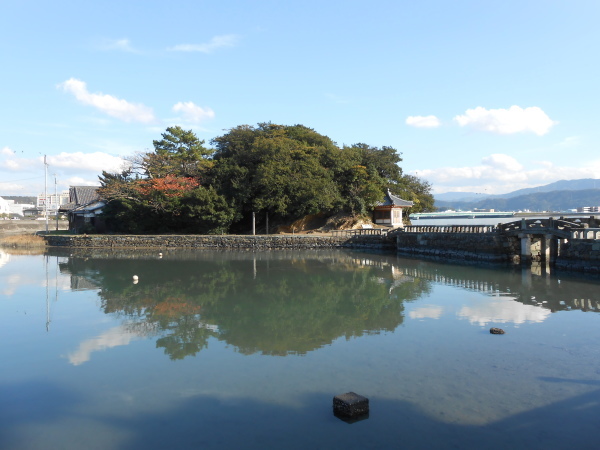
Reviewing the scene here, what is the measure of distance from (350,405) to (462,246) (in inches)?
874

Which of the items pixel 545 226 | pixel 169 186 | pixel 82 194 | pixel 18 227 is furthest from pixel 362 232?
pixel 18 227

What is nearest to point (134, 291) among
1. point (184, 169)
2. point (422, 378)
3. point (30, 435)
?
point (30, 435)

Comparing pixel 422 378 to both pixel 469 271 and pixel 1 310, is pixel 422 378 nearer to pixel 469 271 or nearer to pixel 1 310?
pixel 1 310

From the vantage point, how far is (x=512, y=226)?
23.0 m

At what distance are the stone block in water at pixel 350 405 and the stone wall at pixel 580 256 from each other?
16783 millimetres

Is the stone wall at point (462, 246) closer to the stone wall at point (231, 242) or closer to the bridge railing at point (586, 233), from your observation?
the stone wall at point (231, 242)

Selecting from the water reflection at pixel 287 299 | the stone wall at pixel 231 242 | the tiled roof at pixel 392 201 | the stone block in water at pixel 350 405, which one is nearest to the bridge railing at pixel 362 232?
the stone wall at pixel 231 242

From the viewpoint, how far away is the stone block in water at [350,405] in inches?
224

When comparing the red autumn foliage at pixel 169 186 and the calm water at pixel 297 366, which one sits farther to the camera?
the red autumn foliage at pixel 169 186

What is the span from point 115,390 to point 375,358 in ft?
Answer: 14.9

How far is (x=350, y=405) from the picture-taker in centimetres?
566

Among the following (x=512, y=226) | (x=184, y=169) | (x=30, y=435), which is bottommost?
(x=30, y=435)

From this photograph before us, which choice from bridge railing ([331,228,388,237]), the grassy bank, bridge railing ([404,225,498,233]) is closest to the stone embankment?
the grassy bank

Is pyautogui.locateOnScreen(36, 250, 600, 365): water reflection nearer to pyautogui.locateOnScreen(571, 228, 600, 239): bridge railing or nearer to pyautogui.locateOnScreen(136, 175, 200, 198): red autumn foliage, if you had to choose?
pyautogui.locateOnScreen(571, 228, 600, 239): bridge railing
